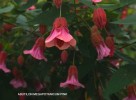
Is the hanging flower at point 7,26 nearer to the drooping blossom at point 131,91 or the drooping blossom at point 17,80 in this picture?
the drooping blossom at point 17,80

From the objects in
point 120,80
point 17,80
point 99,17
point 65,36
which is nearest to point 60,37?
point 65,36

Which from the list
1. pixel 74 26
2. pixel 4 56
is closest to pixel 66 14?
pixel 74 26

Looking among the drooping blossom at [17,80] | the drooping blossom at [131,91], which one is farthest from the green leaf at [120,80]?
the drooping blossom at [17,80]

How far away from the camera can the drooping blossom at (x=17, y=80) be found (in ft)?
4.96

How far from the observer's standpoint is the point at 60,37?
1102mm

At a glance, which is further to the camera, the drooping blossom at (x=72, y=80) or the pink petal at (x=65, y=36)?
the drooping blossom at (x=72, y=80)

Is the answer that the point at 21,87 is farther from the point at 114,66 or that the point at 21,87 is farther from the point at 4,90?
the point at 114,66

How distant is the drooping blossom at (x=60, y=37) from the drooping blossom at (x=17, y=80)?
425 millimetres

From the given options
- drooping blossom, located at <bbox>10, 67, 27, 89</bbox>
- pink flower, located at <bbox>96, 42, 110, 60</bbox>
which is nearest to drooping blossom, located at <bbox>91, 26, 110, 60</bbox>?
pink flower, located at <bbox>96, 42, 110, 60</bbox>

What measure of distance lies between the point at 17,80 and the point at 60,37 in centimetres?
49

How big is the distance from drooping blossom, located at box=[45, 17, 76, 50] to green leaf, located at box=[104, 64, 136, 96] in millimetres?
182

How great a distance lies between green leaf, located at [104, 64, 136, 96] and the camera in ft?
3.74

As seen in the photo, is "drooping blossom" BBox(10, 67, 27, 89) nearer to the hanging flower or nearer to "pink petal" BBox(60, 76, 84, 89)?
the hanging flower

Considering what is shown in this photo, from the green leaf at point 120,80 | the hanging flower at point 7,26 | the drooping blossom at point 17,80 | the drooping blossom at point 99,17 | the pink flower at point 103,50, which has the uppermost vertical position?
the drooping blossom at point 99,17
